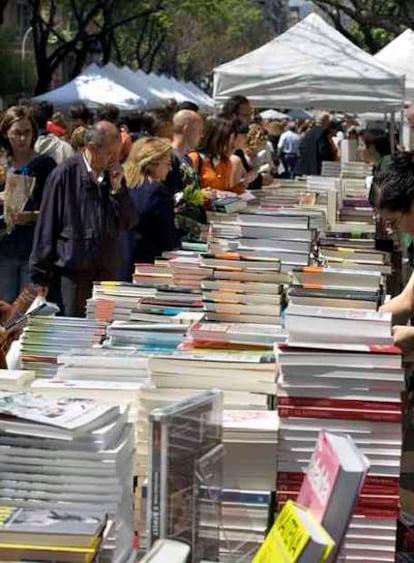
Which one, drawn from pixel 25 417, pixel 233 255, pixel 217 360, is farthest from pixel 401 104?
pixel 25 417

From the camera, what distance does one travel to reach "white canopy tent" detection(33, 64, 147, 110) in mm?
Result: 23891

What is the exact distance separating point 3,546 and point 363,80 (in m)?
10.6

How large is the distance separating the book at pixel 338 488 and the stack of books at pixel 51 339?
194cm

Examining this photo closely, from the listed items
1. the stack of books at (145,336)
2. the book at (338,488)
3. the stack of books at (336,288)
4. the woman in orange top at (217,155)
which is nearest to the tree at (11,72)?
the woman in orange top at (217,155)

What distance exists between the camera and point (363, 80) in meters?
12.4

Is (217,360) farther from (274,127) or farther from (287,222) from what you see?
(274,127)

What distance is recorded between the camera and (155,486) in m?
2.41

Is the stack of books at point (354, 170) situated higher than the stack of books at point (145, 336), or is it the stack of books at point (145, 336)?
the stack of books at point (354, 170)

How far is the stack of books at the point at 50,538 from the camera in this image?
2.25m

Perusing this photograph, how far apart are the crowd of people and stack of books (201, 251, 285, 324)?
4.80 ft

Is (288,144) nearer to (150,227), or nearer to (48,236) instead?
(150,227)

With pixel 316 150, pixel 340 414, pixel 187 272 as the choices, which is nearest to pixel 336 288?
pixel 187 272

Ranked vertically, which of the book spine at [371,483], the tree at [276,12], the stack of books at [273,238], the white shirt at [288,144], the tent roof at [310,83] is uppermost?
the tree at [276,12]

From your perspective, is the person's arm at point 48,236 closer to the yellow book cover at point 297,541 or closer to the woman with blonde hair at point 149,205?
the woman with blonde hair at point 149,205
